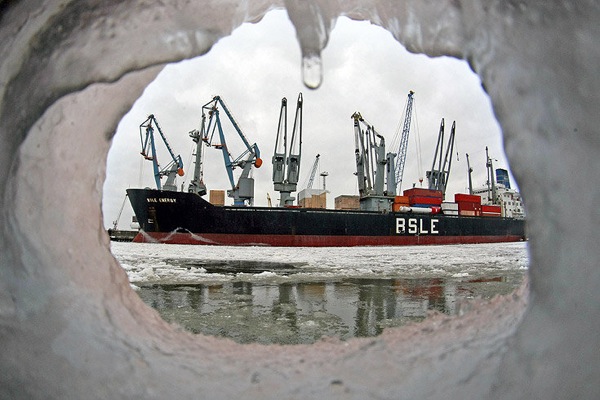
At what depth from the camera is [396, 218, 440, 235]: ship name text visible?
19719 mm

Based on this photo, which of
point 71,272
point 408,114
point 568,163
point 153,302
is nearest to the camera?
point 568,163

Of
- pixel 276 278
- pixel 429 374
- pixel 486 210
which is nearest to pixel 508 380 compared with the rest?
pixel 429 374

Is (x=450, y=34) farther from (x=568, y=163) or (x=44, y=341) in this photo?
(x=44, y=341)

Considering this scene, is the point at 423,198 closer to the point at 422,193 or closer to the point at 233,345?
the point at 422,193

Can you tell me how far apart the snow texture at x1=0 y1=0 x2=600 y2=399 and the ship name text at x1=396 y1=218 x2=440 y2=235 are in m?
19.0

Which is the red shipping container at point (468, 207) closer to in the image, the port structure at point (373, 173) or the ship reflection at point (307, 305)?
the port structure at point (373, 173)

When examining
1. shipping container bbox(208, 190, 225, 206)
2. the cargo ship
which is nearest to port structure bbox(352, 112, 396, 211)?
the cargo ship

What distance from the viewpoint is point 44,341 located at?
3.03 ft

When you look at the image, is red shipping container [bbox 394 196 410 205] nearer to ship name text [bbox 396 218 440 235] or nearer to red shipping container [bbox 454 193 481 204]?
ship name text [bbox 396 218 440 235]

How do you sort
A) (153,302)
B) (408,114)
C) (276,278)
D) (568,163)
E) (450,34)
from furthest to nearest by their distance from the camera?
1. (408,114)
2. (276,278)
3. (153,302)
4. (450,34)
5. (568,163)

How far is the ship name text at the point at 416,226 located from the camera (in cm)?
1972

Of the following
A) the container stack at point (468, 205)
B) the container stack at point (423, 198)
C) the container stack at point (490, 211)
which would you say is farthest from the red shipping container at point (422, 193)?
the container stack at point (490, 211)

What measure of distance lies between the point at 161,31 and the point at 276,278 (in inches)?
177

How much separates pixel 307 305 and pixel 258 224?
552 inches
